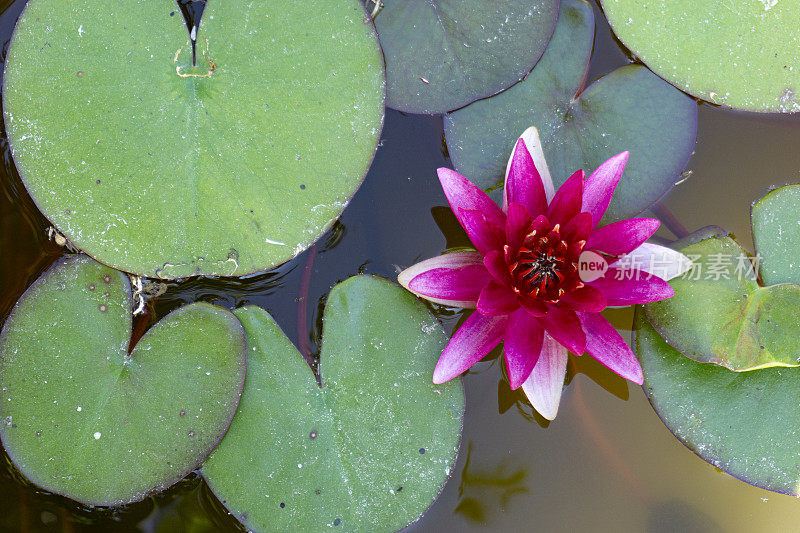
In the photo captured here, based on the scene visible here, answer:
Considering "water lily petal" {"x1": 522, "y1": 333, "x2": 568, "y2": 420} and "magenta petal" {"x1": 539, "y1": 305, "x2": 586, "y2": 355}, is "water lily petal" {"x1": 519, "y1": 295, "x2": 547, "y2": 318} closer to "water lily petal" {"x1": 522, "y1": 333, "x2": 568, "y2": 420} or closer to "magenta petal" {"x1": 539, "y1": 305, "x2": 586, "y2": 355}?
"magenta petal" {"x1": 539, "y1": 305, "x2": 586, "y2": 355}

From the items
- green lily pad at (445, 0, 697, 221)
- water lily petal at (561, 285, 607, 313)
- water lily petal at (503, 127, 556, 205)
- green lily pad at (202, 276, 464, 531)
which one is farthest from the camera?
green lily pad at (445, 0, 697, 221)

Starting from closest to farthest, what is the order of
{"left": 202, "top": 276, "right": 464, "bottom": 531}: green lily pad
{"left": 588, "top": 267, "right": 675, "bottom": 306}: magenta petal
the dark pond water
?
{"left": 588, "top": 267, "right": 675, "bottom": 306}: magenta petal
{"left": 202, "top": 276, "right": 464, "bottom": 531}: green lily pad
the dark pond water

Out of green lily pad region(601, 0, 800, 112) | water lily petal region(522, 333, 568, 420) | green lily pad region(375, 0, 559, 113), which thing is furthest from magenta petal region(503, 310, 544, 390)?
green lily pad region(601, 0, 800, 112)

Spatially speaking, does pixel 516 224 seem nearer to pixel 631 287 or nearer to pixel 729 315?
pixel 631 287

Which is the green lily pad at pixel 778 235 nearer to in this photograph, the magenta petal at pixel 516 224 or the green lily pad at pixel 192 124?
the magenta petal at pixel 516 224

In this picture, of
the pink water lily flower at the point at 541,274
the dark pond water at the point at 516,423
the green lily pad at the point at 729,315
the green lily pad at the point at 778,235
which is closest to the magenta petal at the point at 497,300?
the pink water lily flower at the point at 541,274

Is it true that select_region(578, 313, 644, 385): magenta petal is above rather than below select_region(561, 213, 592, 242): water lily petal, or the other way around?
below

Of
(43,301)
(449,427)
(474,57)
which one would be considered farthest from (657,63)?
(43,301)
